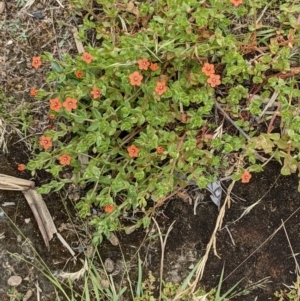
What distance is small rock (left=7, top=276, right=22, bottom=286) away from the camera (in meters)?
3.13

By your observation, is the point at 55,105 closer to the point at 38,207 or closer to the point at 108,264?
the point at 38,207

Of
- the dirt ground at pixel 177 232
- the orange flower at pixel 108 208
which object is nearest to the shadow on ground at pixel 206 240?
the dirt ground at pixel 177 232

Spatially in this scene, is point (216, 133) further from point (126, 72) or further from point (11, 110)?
point (11, 110)

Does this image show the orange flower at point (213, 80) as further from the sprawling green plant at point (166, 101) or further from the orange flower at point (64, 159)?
the orange flower at point (64, 159)

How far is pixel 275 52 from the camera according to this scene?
294 centimetres

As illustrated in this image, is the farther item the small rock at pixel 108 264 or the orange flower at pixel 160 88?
the small rock at pixel 108 264

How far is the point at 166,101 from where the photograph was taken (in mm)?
2908

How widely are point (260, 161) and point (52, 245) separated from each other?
1.27 m

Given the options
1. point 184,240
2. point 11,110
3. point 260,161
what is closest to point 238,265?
point 184,240

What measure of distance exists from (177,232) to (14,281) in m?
0.97

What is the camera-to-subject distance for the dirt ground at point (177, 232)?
124 inches

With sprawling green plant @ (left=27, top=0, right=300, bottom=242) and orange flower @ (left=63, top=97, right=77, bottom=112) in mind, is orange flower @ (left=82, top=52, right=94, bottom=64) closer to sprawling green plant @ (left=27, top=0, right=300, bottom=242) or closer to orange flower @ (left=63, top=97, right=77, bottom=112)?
sprawling green plant @ (left=27, top=0, right=300, bottom=242)

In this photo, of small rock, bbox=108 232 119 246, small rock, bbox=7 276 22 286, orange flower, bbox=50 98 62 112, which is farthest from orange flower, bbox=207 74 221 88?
small rock, bbox=7 276 22 286

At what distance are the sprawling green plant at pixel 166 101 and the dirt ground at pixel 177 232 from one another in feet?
0.49
